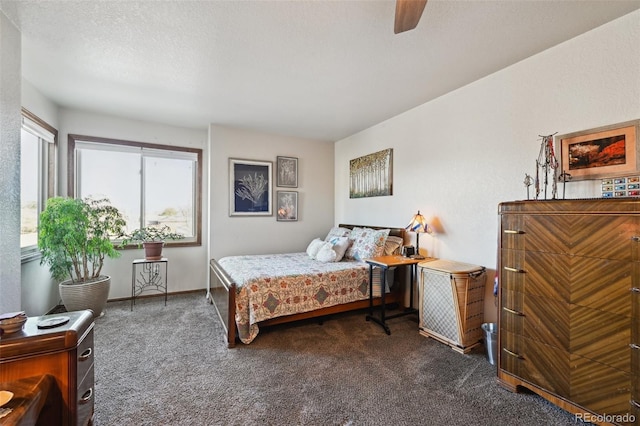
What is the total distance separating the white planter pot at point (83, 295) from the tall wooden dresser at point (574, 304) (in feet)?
13.6

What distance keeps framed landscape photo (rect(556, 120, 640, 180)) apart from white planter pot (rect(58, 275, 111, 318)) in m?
4.84

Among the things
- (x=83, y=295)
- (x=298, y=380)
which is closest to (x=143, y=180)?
(x=83, y=295)

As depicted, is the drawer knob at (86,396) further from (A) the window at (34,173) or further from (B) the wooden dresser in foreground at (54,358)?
(A) the window at (34,173)

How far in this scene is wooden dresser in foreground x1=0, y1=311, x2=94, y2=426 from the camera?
3.45 ft

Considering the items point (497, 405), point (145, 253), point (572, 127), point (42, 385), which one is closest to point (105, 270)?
point (145, 253)

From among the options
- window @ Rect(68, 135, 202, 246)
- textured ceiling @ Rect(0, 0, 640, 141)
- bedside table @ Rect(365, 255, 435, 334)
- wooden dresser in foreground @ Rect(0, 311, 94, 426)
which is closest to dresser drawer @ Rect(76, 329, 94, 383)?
wooden dresser in foreground @ Rect(0, 311, 94, 426)

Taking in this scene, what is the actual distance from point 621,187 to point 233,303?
10.3 feet

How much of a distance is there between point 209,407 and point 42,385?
39.7 inches

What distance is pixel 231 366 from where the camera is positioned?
2.25 metres

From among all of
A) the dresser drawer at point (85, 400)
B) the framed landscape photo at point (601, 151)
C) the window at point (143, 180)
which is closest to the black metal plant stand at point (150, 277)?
the window at point (143, 180)

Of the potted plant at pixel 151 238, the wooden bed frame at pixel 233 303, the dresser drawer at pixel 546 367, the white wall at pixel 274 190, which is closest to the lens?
the dresser drawer at pixel 546 367

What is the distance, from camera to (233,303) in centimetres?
260

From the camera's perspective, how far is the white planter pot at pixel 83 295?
308 cm

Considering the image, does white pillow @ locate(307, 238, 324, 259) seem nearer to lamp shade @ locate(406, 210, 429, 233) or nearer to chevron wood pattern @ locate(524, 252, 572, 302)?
lamp shade @ locate(406, 210, 429, 233)
